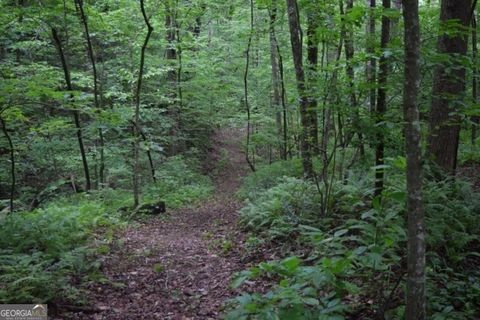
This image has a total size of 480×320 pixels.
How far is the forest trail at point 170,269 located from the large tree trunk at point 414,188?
8.62 ft

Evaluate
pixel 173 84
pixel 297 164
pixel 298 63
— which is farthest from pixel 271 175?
pixel 173 84

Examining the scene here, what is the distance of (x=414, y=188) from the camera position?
3.43 metres

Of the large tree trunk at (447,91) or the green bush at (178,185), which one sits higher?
the large tree trunk at (447,91)

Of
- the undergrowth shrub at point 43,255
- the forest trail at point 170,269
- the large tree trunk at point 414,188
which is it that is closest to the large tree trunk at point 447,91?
the large tree trunk at point 414,188

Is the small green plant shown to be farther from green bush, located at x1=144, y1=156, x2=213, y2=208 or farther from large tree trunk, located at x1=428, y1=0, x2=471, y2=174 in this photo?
green bush, located at x1=144, y1=156, x2=213, y2=208

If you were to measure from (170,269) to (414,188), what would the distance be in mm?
4780

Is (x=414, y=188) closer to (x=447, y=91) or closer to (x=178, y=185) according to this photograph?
(x=447, y=91)

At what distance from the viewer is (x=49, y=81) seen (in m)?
7.92

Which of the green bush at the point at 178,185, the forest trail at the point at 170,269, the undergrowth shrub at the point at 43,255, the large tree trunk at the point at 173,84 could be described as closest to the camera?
the undergrowth shrub at the point at 43,255

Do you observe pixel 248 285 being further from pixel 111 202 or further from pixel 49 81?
pixel 111 202

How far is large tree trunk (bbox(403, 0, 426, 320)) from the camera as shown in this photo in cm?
341

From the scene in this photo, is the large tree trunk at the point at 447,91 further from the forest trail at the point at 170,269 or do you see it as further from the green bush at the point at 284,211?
the forest trail at the point at 170,269

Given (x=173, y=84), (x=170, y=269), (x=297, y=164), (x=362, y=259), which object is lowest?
(x=170, y=269)

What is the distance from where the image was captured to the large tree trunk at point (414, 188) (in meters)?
3.41
